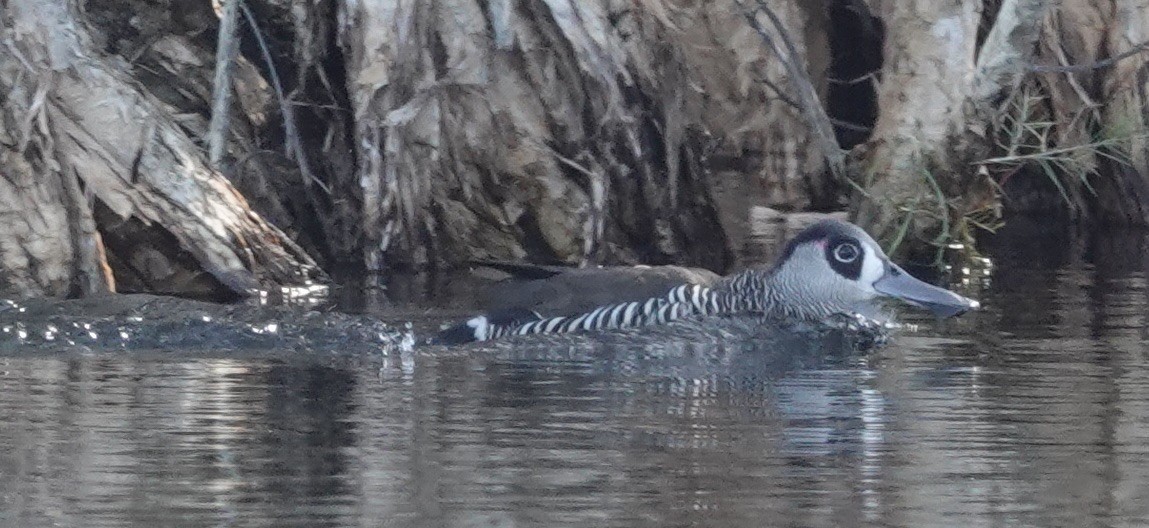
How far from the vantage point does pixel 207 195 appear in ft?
44.4

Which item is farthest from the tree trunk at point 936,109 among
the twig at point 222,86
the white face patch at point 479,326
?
the white face patch at point 479,326

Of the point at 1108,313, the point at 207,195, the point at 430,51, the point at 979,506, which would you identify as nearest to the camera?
the point at 979,506

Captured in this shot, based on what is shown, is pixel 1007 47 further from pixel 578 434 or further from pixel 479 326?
pixel 578 434

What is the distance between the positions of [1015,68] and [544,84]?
9.95 ft

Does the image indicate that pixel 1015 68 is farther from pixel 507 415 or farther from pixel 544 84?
pixel 507 415

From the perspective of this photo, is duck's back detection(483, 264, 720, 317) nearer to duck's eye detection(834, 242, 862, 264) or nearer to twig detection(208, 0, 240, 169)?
duck's eye detection(834, 242, 862, 264)

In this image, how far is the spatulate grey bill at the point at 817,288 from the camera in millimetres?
11234

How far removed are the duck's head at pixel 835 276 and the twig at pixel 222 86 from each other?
4.48m

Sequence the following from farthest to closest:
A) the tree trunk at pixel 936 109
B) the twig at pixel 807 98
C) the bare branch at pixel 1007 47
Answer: the twig at pixel 807 98
the bare branch at pixel 1007 47
the tree trunk at pixel 936 109

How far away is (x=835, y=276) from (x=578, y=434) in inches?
153

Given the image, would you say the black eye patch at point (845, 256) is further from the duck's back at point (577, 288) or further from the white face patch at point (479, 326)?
the white face patch at point (479, 326)

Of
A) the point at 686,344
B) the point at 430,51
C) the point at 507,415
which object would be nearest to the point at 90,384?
the point at 507,415

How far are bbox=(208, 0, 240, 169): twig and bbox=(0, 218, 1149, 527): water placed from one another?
4274 millimetres

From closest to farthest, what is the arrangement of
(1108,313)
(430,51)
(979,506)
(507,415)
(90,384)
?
(979,506)
(507,415)
(90,384)
(1108,313)
(430,51)
